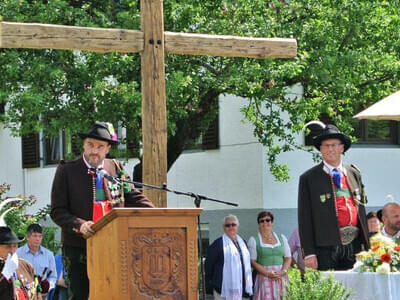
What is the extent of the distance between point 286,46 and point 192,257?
3.09m

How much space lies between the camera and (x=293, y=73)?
1329cm

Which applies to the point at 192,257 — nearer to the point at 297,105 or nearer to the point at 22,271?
the point at 22,271

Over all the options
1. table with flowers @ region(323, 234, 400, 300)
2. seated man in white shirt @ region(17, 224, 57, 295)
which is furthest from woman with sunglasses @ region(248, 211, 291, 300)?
table with flowers @ region(323, 234, 400, 300)

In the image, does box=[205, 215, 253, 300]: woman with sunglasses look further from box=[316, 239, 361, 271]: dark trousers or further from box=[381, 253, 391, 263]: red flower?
box=[381, 253, 391, 263]: red flower

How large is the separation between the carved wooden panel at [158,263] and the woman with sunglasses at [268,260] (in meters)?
6.74

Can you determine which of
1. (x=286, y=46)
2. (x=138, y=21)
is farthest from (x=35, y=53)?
(x=286, y=46)

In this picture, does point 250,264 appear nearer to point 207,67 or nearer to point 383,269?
point 207,67

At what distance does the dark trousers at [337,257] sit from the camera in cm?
935

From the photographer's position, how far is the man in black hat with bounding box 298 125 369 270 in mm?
9344

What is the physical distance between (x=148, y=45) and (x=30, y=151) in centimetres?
1611

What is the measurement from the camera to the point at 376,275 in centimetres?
809

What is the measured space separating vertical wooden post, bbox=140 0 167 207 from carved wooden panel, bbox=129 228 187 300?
165cm

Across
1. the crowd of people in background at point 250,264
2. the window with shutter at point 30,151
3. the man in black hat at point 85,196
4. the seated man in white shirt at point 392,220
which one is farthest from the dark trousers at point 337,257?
the window with shutter at point 30,151

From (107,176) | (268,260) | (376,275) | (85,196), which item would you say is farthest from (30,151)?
(376,275)
